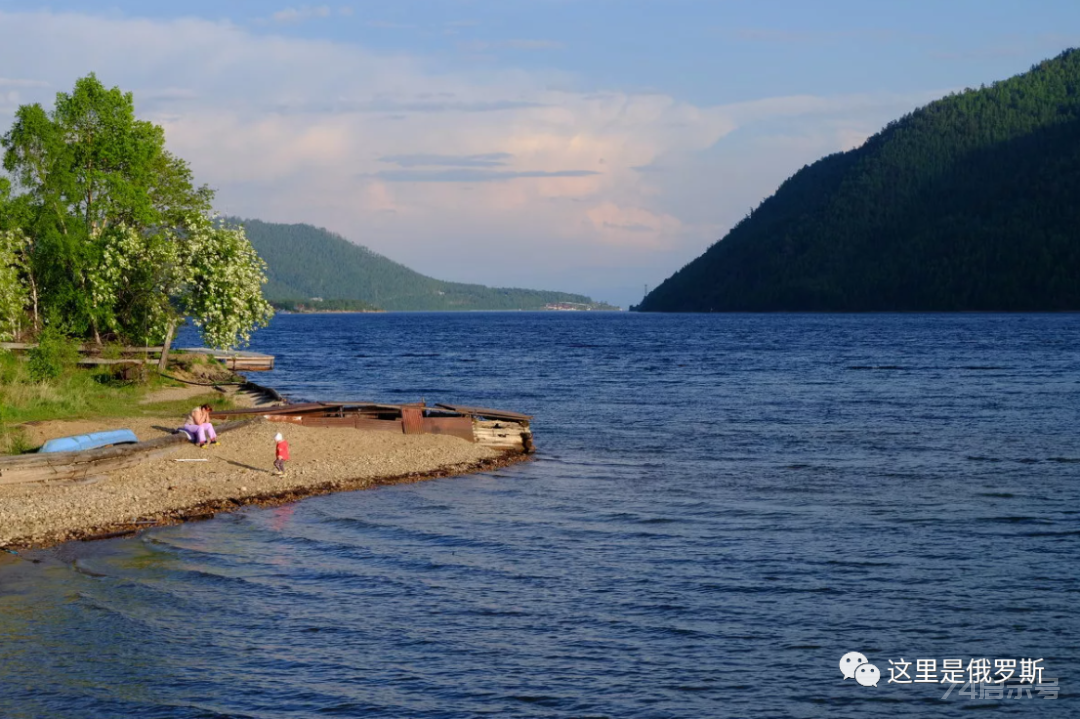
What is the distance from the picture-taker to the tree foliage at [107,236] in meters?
42.2

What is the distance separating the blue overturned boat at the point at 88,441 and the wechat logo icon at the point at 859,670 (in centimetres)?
1930

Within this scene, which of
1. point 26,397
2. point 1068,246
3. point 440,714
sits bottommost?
point 440,714

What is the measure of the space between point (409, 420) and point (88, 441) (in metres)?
9.82

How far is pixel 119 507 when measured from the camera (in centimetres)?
2142

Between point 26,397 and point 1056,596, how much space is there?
31.0 m

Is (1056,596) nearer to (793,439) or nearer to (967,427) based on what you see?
(793,439)

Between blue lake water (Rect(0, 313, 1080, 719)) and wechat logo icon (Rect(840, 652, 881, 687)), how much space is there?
0.46 ft

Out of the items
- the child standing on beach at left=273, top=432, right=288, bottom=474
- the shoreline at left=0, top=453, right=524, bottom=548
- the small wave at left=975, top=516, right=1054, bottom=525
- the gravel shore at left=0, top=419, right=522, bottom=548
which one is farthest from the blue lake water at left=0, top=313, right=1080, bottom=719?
the child standing on beach at left=273, top=432, right=288, bottom=474

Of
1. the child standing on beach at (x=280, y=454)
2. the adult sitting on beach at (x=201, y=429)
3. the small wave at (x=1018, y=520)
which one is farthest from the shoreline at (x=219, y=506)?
the small wave at (x=1018, y=520)

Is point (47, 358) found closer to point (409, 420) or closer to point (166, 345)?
point (166, 345)

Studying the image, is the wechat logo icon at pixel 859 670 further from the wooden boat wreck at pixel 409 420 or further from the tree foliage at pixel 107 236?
the tree foliage at pixel 107 236

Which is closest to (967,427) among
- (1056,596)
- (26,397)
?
(1056,596)

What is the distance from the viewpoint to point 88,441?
26.5 metres

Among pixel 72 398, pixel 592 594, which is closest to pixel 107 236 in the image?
pixel 72 398
